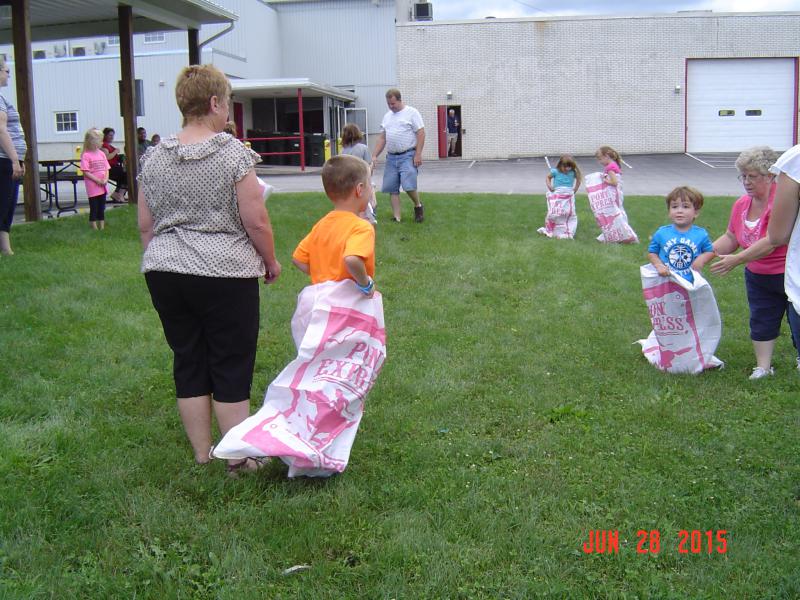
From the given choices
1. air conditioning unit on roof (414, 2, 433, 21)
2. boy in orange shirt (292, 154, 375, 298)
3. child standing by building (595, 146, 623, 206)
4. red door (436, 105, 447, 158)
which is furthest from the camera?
air conditioning unit on roof (414, 2, 433, 21)

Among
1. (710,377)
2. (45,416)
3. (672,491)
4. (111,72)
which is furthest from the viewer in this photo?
(111,72)

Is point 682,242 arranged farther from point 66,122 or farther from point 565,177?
point 66,122

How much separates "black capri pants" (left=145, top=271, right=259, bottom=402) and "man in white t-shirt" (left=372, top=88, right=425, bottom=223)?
26.0 ft

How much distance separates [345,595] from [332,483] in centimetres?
88

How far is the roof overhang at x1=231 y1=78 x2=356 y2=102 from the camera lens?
2820 cm

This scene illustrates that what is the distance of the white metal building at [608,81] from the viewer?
3309 centimetres

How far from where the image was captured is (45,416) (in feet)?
14.2

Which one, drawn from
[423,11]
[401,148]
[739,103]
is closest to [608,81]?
[739,103]

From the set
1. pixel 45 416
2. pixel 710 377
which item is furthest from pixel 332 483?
pixel 710 377

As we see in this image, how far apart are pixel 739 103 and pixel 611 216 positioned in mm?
26263

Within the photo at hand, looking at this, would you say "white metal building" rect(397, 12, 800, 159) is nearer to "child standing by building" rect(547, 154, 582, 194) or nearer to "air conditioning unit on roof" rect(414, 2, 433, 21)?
"air conditioning unit on roof" rect(414, 2, 433, 21)

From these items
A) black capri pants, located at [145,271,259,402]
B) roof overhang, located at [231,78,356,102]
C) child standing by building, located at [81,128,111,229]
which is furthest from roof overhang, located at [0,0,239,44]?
roof overhang, located at [231,78,356,102]

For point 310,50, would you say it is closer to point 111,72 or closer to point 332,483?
point 111,72

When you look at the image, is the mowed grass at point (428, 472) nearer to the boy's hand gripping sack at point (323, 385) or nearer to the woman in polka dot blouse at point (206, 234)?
the boy's hand gripping sack at point (323, 385)
